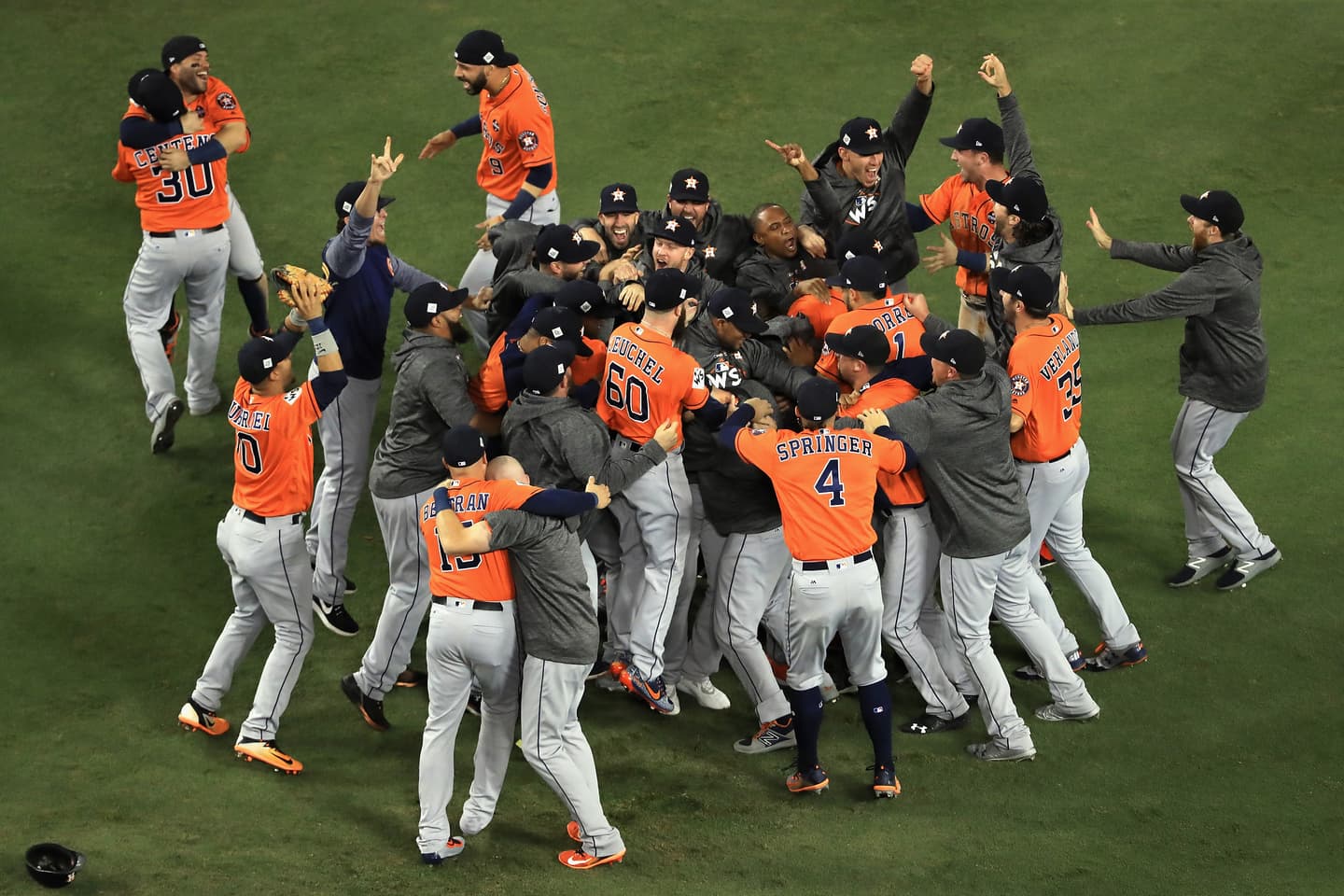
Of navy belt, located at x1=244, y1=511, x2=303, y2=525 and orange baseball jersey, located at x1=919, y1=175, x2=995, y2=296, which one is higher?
orange baseball jersey, located at x1=919, y1=175, x2=995, y2=296

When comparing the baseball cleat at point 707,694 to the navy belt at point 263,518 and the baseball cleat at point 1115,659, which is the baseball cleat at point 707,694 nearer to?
the baseball cleat at point 1115,659

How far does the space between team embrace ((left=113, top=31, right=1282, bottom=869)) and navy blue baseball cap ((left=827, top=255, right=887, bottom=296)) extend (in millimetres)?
17

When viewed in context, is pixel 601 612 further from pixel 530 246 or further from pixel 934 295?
pixel 934 295

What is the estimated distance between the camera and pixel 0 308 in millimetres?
9781

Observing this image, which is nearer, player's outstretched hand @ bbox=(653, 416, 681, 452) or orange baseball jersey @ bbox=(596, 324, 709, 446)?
player's outstretched hand @ bbox=(653, 416, 681, 452)

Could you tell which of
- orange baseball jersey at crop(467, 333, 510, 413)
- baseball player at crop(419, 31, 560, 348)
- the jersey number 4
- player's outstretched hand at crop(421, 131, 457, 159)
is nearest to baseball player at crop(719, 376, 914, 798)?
the jersey number 4

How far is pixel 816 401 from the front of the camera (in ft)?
19.8

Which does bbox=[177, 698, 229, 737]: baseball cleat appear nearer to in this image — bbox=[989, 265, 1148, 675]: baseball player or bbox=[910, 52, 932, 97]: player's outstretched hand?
bbox=[989, 265, 1148, 675]: baseball player

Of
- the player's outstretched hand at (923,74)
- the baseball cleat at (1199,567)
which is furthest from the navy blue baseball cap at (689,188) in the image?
the baseball cleat at (1199,567)

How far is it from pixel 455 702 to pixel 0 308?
572 centimetres

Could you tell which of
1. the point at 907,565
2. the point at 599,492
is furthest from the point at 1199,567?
the point at 599,492

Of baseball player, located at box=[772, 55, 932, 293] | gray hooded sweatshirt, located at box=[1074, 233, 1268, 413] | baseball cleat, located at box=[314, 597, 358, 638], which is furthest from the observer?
baseball player, located at box=[772, 55, 932, 293]

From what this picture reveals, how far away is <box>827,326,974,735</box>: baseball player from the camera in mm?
6359

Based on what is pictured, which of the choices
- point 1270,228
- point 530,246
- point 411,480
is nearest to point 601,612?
point 411,480
